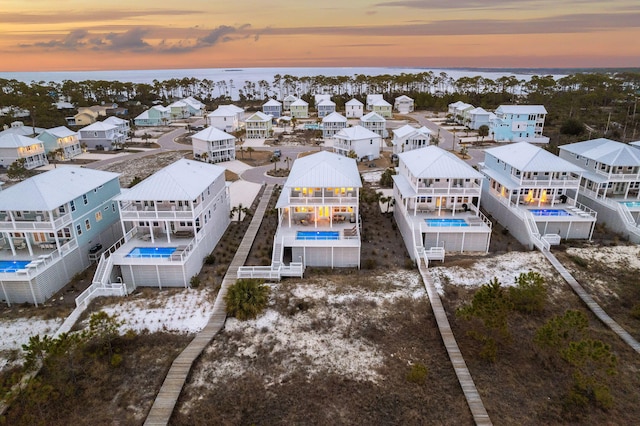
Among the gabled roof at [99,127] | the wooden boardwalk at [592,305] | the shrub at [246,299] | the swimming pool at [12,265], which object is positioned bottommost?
the wooden boardwalk at [592,305]

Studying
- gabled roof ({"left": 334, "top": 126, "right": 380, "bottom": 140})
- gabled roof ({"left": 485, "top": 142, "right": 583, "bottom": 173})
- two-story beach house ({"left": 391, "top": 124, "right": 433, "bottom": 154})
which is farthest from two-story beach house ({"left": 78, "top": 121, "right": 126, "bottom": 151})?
gabled roof ({"left": 485, "top": 142, "right": 583, "bottom": 173})

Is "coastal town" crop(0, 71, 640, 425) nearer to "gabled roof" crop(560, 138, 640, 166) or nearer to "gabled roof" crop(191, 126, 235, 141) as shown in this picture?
"gabled roof" crop(560, 138, 640, 166)

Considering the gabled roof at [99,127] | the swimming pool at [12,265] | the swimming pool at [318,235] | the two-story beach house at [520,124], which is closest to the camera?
the swimming pool at [12,265]

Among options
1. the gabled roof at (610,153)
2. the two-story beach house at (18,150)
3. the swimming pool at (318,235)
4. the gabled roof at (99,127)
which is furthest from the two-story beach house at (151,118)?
the gabled roof at (610,153)

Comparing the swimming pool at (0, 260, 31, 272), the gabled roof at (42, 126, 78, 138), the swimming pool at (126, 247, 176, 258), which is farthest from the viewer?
the gabled roof at (42, 126, 78, 138)

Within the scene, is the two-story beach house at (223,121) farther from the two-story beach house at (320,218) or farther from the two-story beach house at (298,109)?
the two-story beach house at (320,218)

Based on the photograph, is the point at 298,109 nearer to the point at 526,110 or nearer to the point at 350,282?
the point at 526,110
